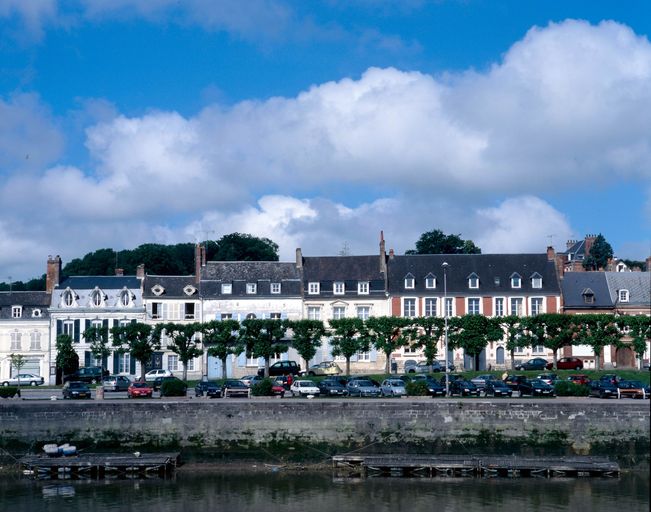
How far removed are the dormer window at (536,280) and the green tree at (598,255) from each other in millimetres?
40542

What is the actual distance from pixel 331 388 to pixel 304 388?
1.86 metres

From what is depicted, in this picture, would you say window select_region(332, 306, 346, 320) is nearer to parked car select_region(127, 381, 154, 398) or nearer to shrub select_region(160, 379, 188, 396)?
parked car select_region(127, 381, 154, 398)

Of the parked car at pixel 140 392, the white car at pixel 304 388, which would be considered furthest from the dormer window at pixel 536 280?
the parked car at pixel 140 392

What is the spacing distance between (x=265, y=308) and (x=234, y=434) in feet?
106

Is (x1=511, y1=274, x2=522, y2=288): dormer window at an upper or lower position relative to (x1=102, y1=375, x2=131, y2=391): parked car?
upper

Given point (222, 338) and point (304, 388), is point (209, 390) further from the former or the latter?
point (222, 338)

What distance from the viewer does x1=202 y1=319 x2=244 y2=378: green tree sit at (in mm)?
71688

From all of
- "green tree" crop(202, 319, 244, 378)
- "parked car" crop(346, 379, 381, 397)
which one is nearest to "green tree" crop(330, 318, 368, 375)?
"green tree" crop(202, 319, 244, 378)

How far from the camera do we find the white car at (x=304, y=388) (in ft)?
182

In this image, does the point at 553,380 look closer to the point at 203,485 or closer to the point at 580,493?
the point at 580,493

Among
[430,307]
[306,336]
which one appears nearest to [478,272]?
[430,307]

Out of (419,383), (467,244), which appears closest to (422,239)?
(467,244)

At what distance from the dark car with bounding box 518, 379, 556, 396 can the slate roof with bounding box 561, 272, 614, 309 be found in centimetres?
2513

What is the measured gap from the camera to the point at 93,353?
7469 cm
